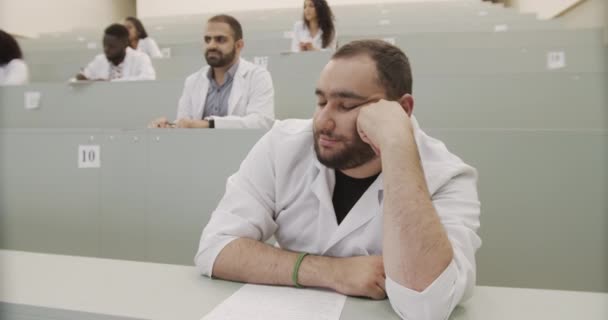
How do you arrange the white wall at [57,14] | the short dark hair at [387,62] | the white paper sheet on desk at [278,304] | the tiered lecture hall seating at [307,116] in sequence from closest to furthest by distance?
the white paper sheet on desk at [278,304] → the short dark hair at [387,62] → the tiered lecture hall seating at [307,116] → the white wall at [57,14]

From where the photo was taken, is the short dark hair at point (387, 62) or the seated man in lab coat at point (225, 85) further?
the seated man in lab coat at point (225, 85)

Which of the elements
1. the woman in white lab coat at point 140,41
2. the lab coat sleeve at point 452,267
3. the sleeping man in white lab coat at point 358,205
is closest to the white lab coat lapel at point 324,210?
the sleeping man in white lab coat at point 358,205

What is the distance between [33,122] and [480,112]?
2.33m

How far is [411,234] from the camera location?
66cm

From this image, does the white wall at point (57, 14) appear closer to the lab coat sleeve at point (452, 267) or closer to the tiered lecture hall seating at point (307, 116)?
the tiered lecture hall seating at point (307, 116)

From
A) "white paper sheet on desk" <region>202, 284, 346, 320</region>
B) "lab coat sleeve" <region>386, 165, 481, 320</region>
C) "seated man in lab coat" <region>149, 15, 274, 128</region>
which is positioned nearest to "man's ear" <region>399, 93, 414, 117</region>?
"lab coat sleeve" <region>386, 165, 481, 320</region>

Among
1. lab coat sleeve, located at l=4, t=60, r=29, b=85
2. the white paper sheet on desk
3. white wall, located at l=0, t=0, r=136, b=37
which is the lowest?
the white paper sheet on desk

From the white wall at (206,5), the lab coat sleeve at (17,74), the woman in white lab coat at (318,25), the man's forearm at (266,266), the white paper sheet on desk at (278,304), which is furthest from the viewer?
the white wall at (206,5)

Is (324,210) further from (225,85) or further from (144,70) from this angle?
(144,70)

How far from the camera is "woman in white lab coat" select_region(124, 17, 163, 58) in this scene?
3.84 m

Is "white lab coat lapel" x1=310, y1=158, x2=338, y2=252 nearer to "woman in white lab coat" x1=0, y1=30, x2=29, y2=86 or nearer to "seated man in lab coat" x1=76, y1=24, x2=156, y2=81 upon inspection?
"seated man in lab coat" x1=76, y1=24, x2=156, y2=81

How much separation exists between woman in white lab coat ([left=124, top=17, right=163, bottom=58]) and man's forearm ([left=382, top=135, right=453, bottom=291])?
3.56 m

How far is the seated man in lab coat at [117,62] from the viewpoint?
3.01 metres

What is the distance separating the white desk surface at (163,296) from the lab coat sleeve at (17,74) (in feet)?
8.25
